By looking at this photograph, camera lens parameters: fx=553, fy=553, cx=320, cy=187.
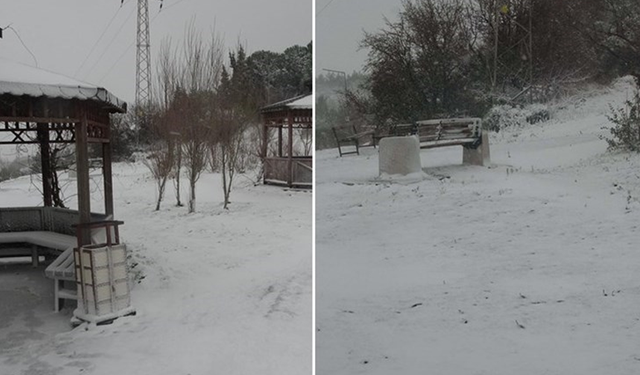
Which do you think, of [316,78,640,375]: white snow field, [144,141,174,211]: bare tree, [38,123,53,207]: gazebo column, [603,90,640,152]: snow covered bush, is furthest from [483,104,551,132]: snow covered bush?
[38,123,53,207]: gazebo column

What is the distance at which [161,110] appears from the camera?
6.50 feet

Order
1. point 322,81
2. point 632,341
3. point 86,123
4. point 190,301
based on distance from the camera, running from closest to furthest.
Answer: point 632,341, point 322,81, point 190,301, point 86,123

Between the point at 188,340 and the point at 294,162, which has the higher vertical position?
the point at 294,162

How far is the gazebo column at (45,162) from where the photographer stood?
2.21m

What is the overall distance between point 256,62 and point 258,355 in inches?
40.6

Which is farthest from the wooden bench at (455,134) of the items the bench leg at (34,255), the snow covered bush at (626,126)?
the bench leg at (34,255)

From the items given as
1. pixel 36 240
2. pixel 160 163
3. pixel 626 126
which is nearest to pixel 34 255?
pixel 36 240

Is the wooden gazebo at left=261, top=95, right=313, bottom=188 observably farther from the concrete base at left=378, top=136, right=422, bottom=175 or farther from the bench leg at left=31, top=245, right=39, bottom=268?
the bench leg at left=31, top=245, right=39, bottom=268

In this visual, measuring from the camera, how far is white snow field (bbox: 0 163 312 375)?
189 centimetres

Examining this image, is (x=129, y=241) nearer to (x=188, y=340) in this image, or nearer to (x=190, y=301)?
(x=190, y=301)

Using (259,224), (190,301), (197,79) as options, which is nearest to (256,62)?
(197,79)

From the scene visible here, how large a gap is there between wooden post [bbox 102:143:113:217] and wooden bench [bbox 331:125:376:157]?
93 cm

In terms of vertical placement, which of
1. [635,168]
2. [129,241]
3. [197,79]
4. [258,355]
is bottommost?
[258,355]

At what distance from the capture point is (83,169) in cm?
225
